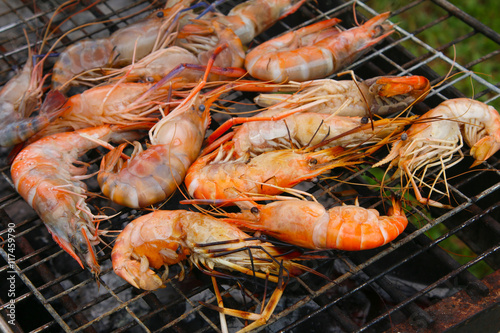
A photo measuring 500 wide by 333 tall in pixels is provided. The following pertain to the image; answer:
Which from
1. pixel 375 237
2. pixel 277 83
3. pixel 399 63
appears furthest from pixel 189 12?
pixel 375 237

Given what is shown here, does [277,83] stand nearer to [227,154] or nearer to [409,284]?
[227,154]

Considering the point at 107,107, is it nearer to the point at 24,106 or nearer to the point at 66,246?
the point at 24,106

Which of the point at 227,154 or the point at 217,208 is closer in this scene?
the point at 217,208

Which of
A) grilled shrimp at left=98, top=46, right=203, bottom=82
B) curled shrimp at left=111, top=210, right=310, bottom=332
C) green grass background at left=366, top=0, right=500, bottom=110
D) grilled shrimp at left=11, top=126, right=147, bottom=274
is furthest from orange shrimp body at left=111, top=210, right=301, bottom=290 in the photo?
green grass background at left=366, top=0, right=500, bottom=110

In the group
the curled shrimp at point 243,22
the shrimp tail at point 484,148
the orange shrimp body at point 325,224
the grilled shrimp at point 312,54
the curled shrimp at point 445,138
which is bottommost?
the shrimp tail at point 484,148

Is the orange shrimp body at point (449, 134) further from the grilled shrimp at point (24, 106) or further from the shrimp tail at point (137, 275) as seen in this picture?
the grilled shrimp at point (24, 106)

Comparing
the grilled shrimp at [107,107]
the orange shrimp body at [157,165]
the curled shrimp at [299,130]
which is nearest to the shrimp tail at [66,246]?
the orange shrimp body at [157,165]

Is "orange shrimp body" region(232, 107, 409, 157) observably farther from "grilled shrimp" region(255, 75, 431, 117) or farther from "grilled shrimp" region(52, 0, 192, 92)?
"grilled shrimp" region(52, 0, 192, 92)
